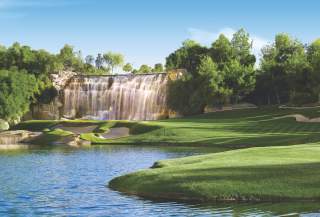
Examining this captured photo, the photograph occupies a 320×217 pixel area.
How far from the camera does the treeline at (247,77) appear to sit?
103 m

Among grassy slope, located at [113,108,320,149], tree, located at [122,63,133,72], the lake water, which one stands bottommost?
the lake water

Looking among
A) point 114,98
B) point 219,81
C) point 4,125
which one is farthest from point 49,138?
point 219,81

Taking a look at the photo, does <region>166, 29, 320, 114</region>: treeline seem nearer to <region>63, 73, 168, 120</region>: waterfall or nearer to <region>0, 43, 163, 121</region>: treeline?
<region>63, 73, 168, 120</region>: waterfall

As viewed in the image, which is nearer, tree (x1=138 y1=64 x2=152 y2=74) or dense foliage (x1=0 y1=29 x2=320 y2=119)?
dense foliage (x1=0 y1=29 x2=320 y2=119)

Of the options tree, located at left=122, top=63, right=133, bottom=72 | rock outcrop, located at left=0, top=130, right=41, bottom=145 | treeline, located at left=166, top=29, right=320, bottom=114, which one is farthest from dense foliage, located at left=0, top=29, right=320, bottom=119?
tree, located at left=122, top=63, right=133, bottom=72

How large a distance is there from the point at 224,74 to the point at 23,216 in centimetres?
8631

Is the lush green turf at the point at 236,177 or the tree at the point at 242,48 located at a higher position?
the tree at the point at 242,48

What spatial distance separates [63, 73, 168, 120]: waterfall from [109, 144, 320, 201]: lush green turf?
3097 inches

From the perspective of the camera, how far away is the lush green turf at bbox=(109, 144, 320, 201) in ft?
82.7

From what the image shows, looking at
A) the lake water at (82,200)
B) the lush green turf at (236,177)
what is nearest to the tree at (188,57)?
the lake water at (82,200)

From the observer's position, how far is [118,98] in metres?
112

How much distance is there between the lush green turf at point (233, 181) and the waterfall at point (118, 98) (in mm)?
78666

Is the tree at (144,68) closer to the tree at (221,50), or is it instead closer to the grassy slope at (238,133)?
the tree at (221,50)

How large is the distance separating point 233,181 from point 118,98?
86152 millimetres
